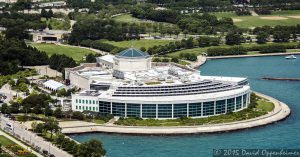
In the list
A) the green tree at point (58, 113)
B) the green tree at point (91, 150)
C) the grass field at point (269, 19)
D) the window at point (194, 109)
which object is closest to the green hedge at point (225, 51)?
the grass field at point (269, 19)

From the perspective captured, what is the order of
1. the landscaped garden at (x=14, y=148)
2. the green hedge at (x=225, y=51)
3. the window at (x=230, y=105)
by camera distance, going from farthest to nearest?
the green hedge at (x=225, y=51), the window at (x=230, y=105), the landscaped garden at (x=14, y=148)

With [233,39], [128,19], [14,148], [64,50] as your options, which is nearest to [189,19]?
[128,19]

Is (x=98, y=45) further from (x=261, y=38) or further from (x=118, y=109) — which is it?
(x=118, y=109)

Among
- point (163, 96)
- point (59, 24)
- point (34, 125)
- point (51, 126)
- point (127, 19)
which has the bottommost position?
point (34, 125)

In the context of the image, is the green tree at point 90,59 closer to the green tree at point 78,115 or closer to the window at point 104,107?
the window at point 104,107

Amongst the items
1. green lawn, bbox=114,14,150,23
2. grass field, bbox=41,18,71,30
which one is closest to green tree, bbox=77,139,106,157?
grass field, bbox=41,18,71,30

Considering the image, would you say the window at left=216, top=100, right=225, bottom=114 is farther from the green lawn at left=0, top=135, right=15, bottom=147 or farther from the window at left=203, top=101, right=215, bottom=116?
the green lawn at left=0, top=135, right=15, bottom=147

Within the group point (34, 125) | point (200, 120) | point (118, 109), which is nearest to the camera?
point (34, 125)
